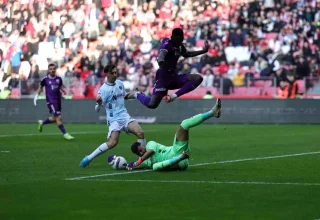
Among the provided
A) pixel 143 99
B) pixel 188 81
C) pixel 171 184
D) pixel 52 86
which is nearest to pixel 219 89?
pixel 52 86

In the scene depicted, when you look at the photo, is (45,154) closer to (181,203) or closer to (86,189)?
(86,189)

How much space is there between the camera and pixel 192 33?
132 feet

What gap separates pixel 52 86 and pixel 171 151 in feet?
39.9

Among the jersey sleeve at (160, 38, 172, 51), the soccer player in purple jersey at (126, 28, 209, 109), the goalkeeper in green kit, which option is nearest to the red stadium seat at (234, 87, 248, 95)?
the soccer player in purple jersey at (126, 28, 209, 109)

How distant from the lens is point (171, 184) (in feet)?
46.6

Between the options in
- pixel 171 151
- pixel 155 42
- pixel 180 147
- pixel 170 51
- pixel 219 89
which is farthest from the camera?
pixel 155 42

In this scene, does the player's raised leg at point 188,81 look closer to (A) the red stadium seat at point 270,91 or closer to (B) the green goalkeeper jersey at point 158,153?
Result: (B) the green goalkeeper jersey at point 158,153

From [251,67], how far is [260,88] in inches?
71.8

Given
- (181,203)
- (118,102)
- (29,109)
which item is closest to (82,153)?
(118,102)

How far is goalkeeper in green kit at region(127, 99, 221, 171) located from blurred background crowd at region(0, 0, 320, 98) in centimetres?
1861

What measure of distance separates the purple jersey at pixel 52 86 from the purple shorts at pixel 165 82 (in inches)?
304

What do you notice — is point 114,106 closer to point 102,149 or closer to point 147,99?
point 102,149

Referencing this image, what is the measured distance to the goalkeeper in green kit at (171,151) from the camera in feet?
52.2

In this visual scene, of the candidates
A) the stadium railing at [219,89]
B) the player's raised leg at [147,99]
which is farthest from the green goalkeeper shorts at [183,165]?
the stadium railing at [219,89]
